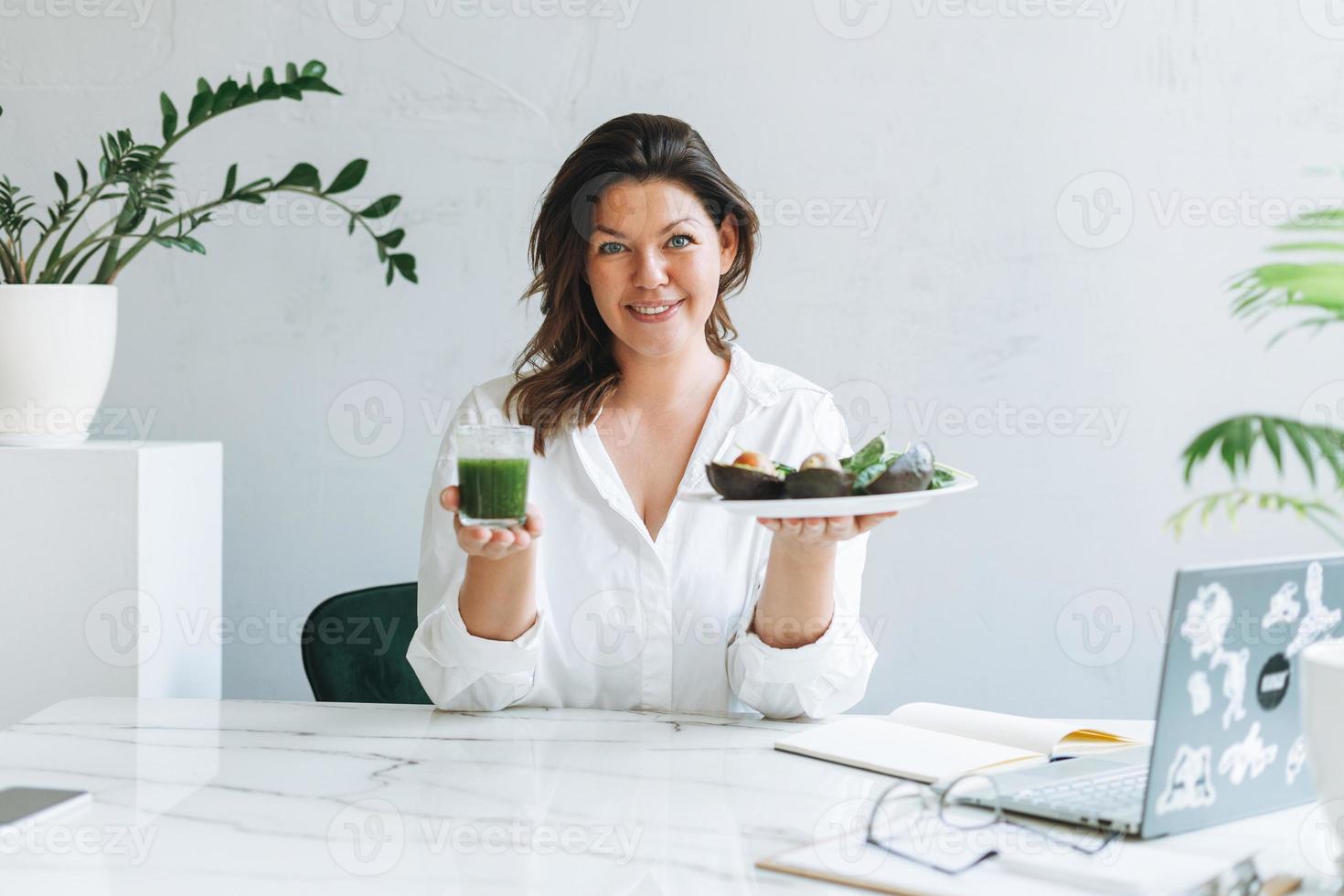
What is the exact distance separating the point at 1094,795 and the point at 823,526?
38cm

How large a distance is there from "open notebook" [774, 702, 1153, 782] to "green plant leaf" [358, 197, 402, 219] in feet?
3.92

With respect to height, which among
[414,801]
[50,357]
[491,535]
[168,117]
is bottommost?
[414,801]

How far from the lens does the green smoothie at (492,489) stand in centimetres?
129

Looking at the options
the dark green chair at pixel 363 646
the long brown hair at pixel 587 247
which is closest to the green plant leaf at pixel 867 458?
the long brown hair at pixel 587 247

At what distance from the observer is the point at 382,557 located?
2535 millimetres

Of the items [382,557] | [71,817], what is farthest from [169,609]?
[71,817]

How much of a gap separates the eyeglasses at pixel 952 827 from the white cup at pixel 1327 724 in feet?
0.60

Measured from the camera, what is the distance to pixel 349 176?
208 centimetres

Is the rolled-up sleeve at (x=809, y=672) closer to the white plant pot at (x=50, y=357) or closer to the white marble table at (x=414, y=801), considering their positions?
the white marble table at (x=414, y=801)

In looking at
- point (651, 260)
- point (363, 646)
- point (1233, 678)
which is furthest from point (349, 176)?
point (1233, 678)

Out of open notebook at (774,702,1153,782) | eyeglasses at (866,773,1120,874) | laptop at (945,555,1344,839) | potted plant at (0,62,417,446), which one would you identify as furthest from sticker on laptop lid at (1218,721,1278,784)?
potted plant at (0,62,417,446)

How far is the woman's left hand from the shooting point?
133 cm

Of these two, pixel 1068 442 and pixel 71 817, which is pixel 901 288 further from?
pixel 71 817

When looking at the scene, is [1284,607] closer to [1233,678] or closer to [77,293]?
[1233,678]
